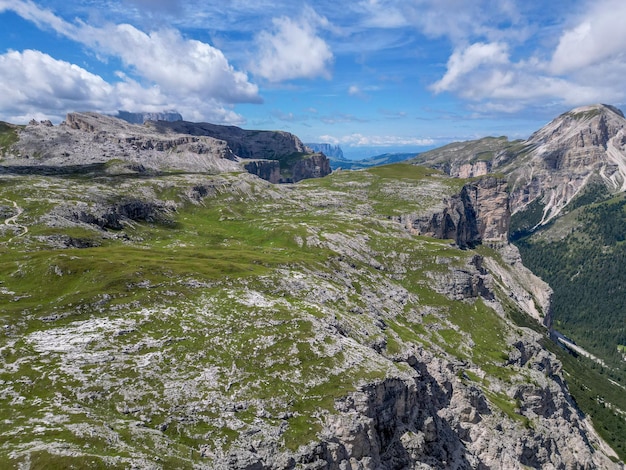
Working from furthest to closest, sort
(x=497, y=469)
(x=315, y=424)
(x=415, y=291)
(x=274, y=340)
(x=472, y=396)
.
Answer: (x=415, y=291), (x=472, y=396), (x=497, y=469), (x=274, y=340), (x=315, y=424)

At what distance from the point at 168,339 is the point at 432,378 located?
6835 centimetres

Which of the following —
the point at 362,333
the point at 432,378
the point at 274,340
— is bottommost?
the point at 432,378

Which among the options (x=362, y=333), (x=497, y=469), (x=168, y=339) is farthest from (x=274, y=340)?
(x=497, y=469)

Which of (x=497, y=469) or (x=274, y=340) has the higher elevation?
(x=274, y=340)

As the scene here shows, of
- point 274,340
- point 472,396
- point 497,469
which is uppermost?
point 274,340

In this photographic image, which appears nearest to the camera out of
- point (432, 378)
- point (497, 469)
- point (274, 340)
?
point (274, 340)

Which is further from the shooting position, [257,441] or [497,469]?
[497,469]

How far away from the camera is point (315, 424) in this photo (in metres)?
58.9

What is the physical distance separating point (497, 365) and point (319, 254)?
8129cm

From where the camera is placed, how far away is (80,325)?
69.9m

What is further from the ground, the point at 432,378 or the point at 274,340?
the point at 274,340

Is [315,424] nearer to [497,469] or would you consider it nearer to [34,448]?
[34,448]

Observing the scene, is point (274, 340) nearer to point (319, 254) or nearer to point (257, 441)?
point (257, 441)

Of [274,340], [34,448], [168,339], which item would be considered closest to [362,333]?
[274,340]
